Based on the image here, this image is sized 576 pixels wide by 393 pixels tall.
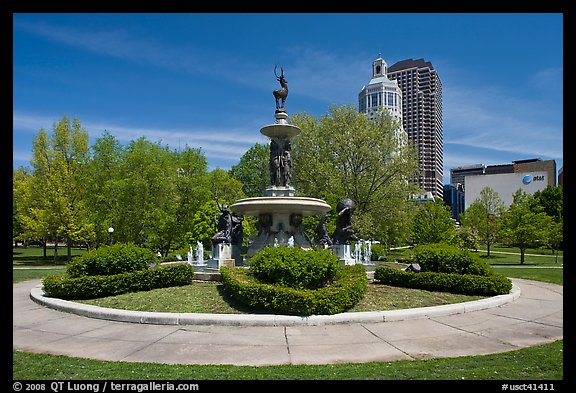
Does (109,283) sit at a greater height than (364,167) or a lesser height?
lesser

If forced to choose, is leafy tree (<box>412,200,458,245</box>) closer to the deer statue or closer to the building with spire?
the deer statue

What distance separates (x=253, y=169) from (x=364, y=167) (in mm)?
22420

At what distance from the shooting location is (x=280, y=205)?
1656 cm

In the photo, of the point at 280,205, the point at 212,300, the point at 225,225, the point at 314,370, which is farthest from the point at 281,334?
the point at 225,225

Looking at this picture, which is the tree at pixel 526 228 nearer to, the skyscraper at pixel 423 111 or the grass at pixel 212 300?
the grass at pixel 212 300

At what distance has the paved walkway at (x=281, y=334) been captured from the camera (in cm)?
691

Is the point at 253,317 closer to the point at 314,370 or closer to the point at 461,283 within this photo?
the point at 314,370

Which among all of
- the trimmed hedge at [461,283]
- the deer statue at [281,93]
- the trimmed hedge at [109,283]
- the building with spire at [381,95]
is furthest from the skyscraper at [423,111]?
the trimmed hedge at [109,283]

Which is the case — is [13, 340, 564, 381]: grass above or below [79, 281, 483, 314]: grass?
above

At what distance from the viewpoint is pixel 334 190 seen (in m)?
34.0

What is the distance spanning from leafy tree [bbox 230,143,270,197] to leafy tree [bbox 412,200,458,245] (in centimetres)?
2001

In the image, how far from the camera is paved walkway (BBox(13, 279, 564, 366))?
691 centimetres

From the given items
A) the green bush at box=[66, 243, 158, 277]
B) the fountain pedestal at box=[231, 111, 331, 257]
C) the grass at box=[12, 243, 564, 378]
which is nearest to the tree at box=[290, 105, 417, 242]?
the fountain pedestal at box=[231, 111, 331, 257]
